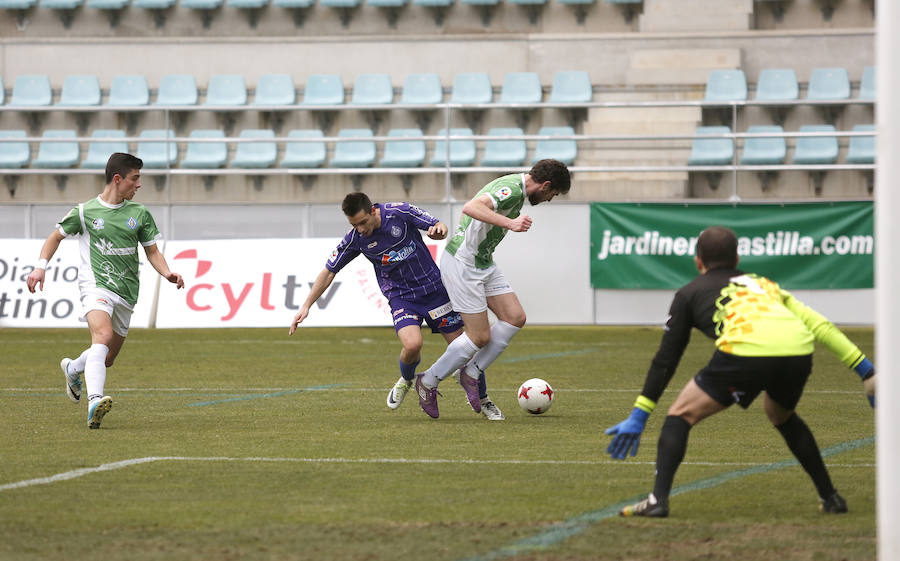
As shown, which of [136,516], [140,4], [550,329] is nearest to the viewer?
[136,516]

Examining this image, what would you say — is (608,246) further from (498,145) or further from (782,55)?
(782,55)

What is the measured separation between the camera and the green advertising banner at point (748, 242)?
A: 2023 centimetres

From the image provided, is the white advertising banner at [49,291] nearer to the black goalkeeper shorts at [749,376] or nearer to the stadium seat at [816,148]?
the stadium seat at [816,148]

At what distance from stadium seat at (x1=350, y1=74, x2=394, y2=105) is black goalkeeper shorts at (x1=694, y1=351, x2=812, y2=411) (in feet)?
63.8

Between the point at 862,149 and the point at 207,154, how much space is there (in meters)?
11.5

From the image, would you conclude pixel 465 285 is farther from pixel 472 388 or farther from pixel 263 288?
pixel 263 288

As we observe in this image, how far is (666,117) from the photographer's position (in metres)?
23.1

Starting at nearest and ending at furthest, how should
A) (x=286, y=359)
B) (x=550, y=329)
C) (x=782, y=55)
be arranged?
(x=286, y=359) → (x=550, y=329) → (x=782, y=55)

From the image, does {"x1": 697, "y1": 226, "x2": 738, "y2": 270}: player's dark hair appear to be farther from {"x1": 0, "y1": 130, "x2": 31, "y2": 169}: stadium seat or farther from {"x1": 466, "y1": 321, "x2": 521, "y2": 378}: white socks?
{"x1": 0, "y1": 130, "x2": 31, "y2": 169}: stadium seat

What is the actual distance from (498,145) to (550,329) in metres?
4.42

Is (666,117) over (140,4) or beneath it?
beneath

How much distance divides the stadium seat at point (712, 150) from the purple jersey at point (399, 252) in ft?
43.4

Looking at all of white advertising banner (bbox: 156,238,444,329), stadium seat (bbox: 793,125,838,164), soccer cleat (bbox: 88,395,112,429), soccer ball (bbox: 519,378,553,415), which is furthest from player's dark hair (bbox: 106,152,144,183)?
stadium seat (bbox: 793,125,838,164)

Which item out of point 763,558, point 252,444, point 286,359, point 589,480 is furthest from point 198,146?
point 763,558
